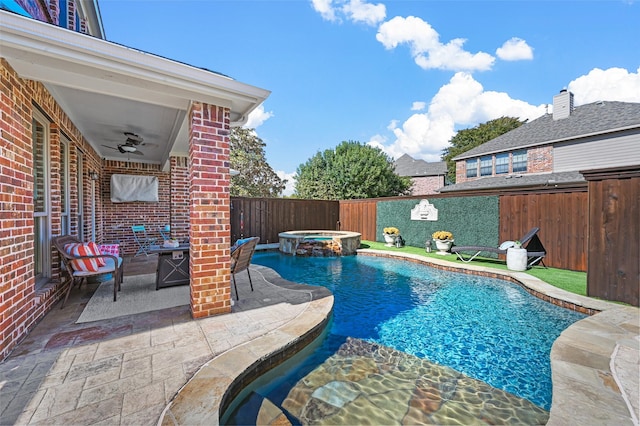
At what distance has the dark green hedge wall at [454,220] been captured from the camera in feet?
28.2

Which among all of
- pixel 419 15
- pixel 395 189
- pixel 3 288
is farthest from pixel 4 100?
pixel 395 189

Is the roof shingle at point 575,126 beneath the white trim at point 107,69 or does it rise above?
above

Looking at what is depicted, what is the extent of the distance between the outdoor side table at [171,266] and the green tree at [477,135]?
2889 cm

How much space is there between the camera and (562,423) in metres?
1.71

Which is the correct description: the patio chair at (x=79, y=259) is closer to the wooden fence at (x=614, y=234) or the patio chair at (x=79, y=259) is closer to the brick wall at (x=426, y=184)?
the wooden fence at (x=614, y=234)

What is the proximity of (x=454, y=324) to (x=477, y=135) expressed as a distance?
31646 mm

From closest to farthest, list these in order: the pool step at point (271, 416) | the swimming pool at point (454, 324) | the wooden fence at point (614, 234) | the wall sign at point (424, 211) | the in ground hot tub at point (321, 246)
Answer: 1. the pool step at point (271, 416)
2. the swimming pool at point (454, 324)
3. the wooden fence at point (614, 234)
4. the in ground hot tub at point (321, 246)
5. the wall sign at point (424, 211)

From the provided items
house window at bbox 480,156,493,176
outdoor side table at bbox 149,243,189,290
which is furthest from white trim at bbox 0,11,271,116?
house window at bbox 480,156,493,176

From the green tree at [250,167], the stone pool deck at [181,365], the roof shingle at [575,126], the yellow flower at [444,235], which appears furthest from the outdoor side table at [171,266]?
the roof shingle at [575,126]

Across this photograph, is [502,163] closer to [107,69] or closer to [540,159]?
[540,159]

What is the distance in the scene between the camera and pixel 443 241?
9.16 metres

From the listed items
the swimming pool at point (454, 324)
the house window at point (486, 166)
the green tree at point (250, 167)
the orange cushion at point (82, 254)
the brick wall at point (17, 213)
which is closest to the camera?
the brick wall at point (17, 213)

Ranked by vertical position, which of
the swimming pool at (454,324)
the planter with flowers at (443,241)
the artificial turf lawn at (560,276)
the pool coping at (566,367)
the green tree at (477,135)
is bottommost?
the swimming pool at (454,324)

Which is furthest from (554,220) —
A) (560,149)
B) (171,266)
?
(560,149)
